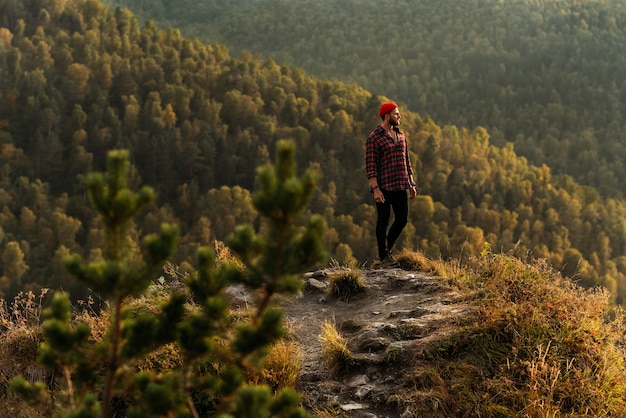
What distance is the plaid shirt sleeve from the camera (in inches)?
280

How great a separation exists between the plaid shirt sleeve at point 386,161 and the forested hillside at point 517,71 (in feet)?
414

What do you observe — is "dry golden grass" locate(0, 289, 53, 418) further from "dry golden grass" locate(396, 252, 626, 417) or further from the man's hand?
the man's hand

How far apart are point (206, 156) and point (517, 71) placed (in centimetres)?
11574

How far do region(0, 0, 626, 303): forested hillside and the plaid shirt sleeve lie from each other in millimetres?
58880

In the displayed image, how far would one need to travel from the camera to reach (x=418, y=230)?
7350cm

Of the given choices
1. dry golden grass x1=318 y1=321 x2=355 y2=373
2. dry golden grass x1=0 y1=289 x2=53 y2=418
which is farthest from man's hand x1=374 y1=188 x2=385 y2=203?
dry golden grass x1=0 y1=289 x2=53 y2=418

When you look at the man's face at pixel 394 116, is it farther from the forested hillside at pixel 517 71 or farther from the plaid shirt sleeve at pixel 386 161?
the forested hillside at pixel 517 71

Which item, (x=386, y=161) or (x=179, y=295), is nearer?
(x=179, y=295)

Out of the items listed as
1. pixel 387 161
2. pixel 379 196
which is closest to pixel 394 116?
pixel 387 161

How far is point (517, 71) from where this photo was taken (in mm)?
172250

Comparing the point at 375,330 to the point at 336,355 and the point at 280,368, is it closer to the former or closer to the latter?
the point at 336,355

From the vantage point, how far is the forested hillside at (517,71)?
137 m

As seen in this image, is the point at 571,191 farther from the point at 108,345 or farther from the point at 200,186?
the point at 108,345

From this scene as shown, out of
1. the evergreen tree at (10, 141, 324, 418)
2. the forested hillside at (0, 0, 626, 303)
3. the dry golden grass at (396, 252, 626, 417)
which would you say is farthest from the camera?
the forested hillside at (0, 0, 626, 303)
